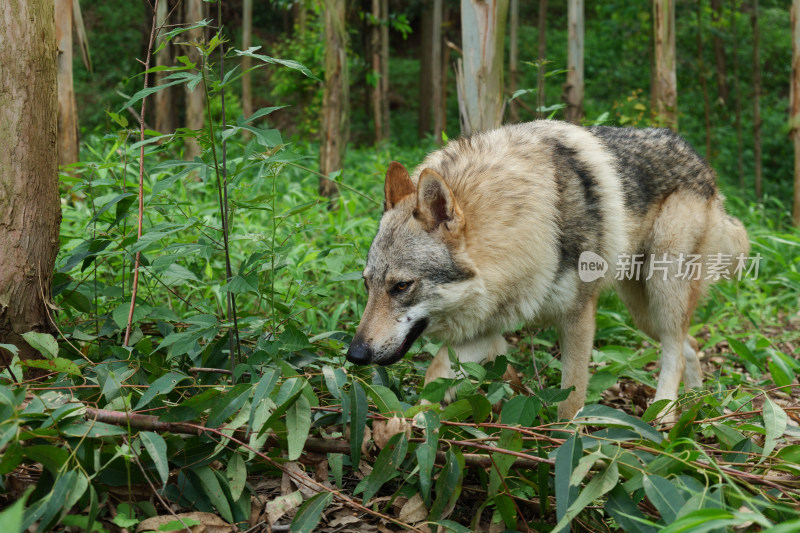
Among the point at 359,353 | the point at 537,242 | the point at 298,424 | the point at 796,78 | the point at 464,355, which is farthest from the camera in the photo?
the point at 796,78

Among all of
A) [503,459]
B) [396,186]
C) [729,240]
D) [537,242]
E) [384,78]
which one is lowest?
[503,459]

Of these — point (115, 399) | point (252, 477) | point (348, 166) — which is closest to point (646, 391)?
point (252, 477)

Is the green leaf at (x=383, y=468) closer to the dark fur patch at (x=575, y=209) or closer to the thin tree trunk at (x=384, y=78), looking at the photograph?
the dark fur patch at (x=575, y=209)

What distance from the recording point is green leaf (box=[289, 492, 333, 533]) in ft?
6.89

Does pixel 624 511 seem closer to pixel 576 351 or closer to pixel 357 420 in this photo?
pixel 357 420

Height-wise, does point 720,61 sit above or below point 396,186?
above

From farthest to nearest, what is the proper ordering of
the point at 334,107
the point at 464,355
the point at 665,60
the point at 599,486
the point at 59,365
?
the point at 665,60 < the point at 334,107 < the point at 464,355 < the point at 59,365 < the point at 599,486

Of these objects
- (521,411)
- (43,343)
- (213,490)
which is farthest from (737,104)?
(43,343)

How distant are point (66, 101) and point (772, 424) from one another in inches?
257

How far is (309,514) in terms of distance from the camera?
2.13m

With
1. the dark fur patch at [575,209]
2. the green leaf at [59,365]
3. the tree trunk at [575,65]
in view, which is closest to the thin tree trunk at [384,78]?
the tree trunk at [575,65]

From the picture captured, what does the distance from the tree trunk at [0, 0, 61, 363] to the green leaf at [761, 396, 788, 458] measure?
2887 millimetres

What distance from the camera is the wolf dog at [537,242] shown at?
10.3 ft

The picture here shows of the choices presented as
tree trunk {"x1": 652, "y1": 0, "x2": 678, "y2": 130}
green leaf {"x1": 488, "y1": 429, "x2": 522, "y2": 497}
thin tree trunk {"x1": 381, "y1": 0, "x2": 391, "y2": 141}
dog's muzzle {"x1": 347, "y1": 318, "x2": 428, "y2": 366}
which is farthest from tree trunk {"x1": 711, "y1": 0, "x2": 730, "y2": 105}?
green leaf {"x1": 488, "y1": 429, "x2": 522, "y2": 497}
